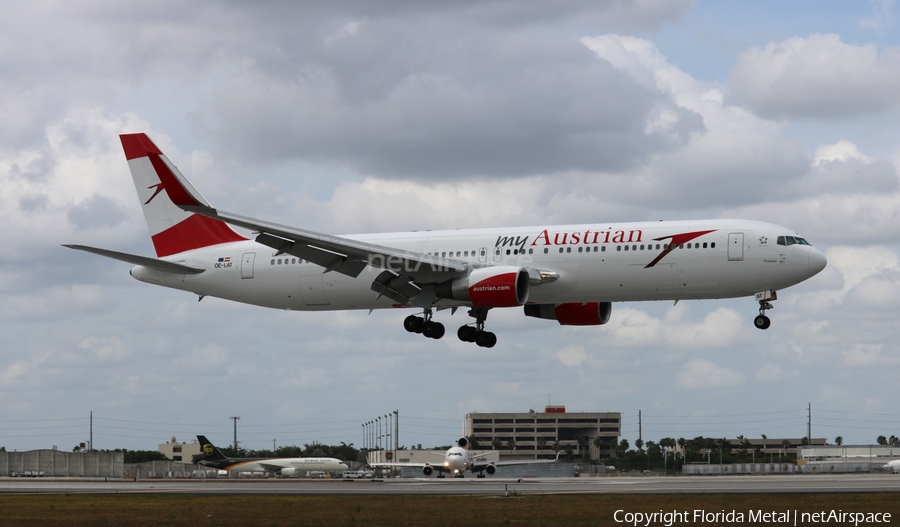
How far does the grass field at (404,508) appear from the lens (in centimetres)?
3803

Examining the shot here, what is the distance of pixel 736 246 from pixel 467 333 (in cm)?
1687

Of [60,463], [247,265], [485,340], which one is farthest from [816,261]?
[60,463]

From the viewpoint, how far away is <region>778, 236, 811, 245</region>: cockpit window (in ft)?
168

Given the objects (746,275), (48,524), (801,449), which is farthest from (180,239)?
(801,449)

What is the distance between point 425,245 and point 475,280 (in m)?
5.04

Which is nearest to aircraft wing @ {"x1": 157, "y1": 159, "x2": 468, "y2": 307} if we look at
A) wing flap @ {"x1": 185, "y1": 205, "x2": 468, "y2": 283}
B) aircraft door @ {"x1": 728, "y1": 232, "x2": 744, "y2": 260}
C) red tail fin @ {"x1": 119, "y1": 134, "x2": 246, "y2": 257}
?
wing flap @ {"x1": 185, "y1": 205, "x2": 468, "y2": 283}

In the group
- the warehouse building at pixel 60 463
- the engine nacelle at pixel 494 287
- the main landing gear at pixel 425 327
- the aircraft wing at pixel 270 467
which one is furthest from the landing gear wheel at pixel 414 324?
the aircraft wing at pixel 270 467

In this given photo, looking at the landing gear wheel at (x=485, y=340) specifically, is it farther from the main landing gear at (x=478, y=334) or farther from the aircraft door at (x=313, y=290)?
the aircraft door at (x=313, y=290)

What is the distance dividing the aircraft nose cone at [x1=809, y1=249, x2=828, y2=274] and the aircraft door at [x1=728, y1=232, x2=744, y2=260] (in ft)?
10.5

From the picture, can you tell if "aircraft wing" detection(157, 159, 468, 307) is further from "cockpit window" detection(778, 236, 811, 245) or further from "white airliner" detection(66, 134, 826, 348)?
"cockpit window" detection(778, 236, 811, 245)

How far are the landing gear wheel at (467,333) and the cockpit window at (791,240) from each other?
18.0 metres

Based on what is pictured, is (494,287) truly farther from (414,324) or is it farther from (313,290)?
(313,290)

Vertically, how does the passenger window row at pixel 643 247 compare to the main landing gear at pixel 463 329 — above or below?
above

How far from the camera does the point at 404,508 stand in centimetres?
4372
